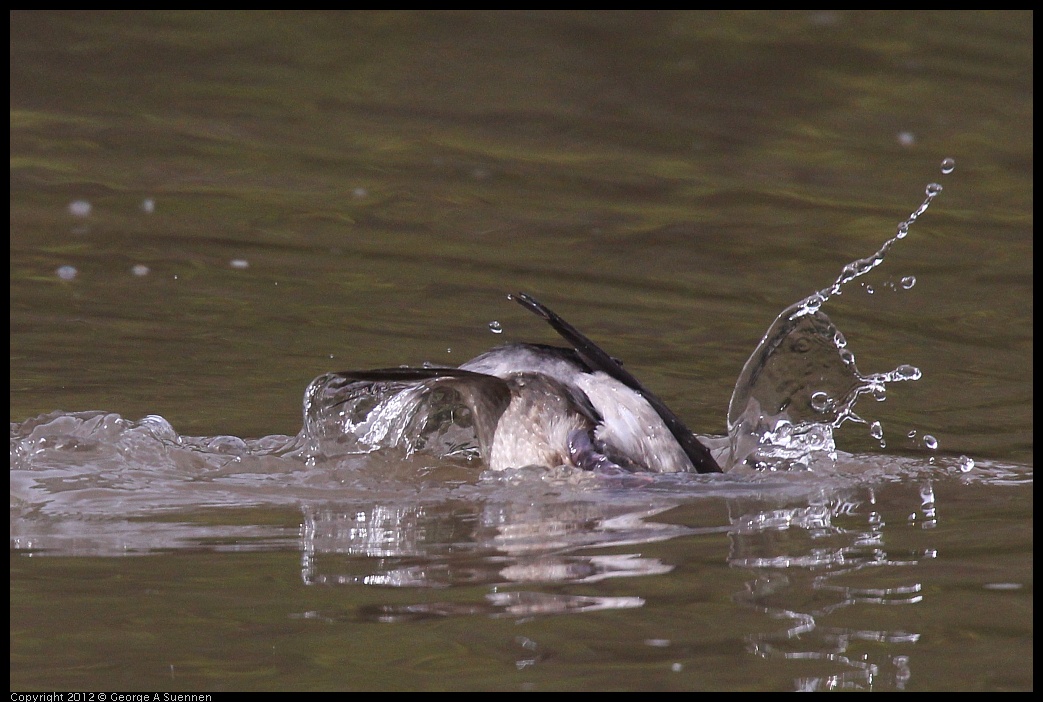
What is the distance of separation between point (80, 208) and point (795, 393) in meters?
3.89

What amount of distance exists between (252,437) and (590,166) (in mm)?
3147

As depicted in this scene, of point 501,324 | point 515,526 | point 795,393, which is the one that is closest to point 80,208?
point 501,324

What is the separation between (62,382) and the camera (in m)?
5.39

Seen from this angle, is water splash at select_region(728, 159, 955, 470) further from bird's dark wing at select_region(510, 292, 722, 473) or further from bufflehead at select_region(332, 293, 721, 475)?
bufflehead at select_region(332, 293, 721, 475)

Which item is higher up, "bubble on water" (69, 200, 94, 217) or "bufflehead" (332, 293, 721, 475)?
"bubble on water" (69, 200, 94, 217)

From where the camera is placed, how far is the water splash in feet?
14.2

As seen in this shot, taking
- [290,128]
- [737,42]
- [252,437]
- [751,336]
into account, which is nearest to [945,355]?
[751,336]

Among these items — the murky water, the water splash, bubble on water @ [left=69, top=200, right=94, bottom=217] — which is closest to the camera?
the murky water

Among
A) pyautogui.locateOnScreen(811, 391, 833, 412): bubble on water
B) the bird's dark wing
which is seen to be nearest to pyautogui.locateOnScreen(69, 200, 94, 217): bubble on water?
the bird's dark wing

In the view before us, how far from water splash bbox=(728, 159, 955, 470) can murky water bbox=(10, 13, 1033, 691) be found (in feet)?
0.23

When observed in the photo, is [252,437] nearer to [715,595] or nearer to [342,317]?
[342,317]

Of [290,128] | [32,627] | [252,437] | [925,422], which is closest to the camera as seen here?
[32,627]

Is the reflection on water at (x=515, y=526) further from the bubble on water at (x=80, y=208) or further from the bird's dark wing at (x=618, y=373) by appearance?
the bubble on water at (x=80, y=208)

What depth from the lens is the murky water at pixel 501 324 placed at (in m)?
2.61
